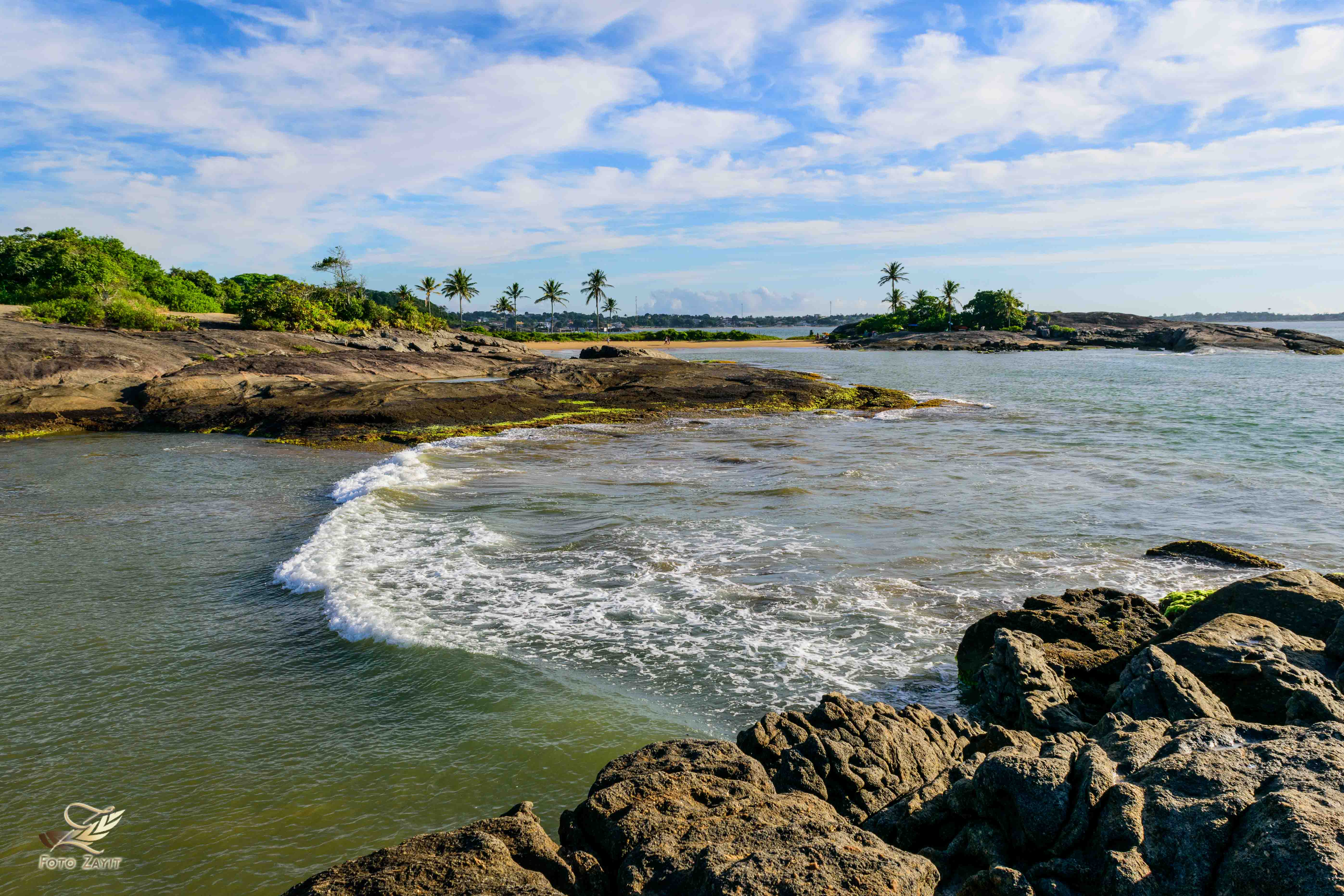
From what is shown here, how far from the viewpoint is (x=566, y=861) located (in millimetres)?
3922

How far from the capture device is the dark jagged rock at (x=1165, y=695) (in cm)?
511

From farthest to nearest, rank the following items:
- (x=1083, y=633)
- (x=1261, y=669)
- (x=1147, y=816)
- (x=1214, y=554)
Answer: (x=1214, y=554), (x=1083, y=633), (x=1261, y=669), (x=1147, y=816)

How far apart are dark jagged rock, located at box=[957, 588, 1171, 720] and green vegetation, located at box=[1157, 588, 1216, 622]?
0.22 meters

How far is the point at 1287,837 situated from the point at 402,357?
47149 mm

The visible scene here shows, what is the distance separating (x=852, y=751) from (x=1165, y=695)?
2.29m

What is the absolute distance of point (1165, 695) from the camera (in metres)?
5.22

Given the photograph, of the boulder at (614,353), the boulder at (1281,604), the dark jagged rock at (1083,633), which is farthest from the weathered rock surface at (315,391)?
the boulder at (1281,604)

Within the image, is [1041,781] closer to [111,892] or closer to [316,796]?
[316,796]

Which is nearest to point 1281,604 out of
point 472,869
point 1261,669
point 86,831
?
point 1261,669

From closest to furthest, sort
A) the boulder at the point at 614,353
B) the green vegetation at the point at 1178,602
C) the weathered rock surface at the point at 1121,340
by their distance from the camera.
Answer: the green vegetation at the point at 1178,602 < the boulder at the point at 614,353 < the weathered rock surface at the point at 1121,340

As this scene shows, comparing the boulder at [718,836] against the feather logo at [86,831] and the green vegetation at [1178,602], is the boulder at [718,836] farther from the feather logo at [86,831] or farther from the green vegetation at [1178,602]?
the green vegetation at [1178,602]

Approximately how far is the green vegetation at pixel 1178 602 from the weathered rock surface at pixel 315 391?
2112 centimetres

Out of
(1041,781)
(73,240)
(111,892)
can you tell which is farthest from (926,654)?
(73,240)

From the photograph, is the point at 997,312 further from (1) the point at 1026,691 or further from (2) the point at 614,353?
(1) the point at 1026,691
